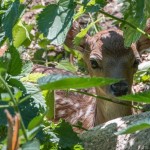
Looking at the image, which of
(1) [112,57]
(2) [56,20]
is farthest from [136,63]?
(2) [56,20]

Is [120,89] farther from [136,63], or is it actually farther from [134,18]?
[134,18]

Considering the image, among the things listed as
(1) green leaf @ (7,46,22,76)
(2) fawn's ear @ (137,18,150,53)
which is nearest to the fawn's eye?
(2) fawn's ear @ (137,18,150,53)

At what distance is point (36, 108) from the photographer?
251 centimetres

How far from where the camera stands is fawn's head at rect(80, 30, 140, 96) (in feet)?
15.9

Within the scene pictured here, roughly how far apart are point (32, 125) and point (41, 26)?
109 cm

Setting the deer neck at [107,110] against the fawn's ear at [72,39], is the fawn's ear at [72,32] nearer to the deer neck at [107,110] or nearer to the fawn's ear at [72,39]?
the fawn's ear at [72,39]

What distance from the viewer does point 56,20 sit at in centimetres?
288

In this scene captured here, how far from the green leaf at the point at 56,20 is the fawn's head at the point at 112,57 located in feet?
5.97

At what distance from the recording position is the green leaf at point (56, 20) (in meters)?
2.87

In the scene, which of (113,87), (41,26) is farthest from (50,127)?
(113,87)

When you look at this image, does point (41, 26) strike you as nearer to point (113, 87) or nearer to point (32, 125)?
point (32, 125)

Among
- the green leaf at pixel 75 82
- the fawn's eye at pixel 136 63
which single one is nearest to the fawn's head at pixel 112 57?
the fawn's eye at pixel 136 63

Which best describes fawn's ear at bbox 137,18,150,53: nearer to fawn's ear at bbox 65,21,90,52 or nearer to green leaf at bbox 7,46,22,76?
fawn's ear at bbox 65,21,90,52

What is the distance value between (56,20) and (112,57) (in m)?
2.17
